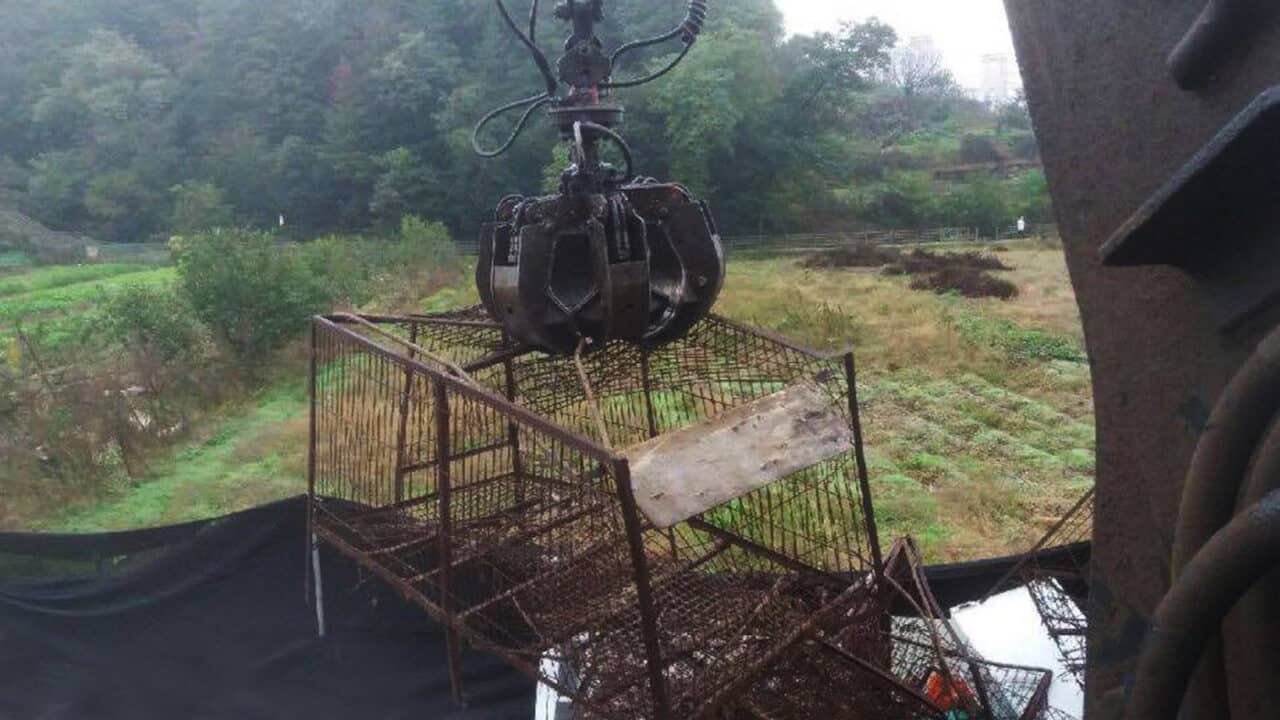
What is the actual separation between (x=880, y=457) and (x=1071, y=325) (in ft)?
23.6

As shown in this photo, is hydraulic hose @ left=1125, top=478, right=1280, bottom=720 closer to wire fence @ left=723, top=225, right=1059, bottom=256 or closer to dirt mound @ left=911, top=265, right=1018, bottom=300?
dirt mound @ left=911, top=265, right=1018, bottom=300

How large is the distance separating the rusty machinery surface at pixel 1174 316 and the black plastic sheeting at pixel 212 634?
13.5ft

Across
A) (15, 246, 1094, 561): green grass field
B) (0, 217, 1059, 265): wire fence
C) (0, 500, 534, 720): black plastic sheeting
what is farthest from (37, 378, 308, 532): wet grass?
(0, 217, 1059, 265): wire fence

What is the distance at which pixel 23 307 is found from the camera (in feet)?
69.9

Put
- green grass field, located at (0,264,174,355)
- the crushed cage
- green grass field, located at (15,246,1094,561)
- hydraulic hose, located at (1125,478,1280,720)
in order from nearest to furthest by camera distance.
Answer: hydraulic hose, located at (1125,478,1280,720) < the crushed cage < green grass field, located at (15,246,1094,561) < green grass field, located at (0,264,174,355)

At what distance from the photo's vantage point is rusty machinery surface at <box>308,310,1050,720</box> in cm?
325

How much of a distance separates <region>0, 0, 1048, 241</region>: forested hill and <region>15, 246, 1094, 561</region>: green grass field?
16.4 m

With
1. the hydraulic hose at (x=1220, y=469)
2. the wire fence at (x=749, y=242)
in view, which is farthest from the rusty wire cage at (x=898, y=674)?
the wire fence at (x=749, y=242)

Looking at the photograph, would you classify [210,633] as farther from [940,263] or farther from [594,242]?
[940,263]

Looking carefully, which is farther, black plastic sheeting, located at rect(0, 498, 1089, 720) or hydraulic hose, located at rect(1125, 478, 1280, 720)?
black plastic sheeting, located at rect(0, 498, 1089, 720)

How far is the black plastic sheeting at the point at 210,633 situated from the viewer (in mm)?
4727

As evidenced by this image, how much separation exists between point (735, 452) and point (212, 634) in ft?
11.1

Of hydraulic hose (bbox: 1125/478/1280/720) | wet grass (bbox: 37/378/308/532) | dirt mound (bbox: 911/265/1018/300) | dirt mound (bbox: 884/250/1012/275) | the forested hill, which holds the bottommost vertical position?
wet grass (bbox: 37/378/308/532)

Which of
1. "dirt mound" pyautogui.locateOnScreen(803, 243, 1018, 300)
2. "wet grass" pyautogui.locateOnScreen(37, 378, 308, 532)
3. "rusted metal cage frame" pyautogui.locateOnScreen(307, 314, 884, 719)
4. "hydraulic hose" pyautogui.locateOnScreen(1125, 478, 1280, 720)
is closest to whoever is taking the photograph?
"hydraulic hose" pyautogui.locateOnScreen(1125, 478, 1280, 720)
